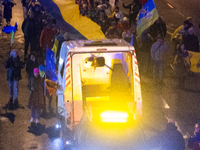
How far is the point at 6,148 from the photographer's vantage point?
898 centimetres

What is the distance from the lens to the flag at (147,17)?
530 inches

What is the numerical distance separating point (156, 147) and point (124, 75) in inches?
79.8

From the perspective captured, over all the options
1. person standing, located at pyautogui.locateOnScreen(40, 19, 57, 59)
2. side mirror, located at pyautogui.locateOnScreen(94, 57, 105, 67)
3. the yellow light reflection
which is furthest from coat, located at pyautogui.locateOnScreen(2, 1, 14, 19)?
the yellow light reflection

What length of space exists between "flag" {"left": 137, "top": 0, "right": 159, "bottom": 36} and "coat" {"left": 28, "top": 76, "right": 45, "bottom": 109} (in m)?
5.32

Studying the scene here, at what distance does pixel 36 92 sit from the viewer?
10211 millimetres

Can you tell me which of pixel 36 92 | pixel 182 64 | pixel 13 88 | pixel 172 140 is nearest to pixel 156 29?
pixel 182 64

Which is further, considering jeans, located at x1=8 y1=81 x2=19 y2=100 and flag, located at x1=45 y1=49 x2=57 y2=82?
jeans, located at x1=8 y1=81 x2=19 y2=100

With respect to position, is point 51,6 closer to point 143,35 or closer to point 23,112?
point 143,35

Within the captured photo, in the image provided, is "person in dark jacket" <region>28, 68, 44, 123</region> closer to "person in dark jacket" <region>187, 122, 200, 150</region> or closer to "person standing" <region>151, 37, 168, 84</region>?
"person in dark jacket" <region>187, 122, 200, 150</region>

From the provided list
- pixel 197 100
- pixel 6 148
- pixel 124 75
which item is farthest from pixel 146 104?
pixel 6 148

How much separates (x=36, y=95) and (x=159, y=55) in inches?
208

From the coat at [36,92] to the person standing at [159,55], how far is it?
506 cm

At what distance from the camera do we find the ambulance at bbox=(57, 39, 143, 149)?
7574 millimetres

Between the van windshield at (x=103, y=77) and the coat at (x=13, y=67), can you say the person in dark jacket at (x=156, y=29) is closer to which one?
the van windshield at (x=103, y=77)
